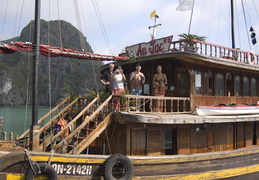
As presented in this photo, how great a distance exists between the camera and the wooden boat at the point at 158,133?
6.30 metres

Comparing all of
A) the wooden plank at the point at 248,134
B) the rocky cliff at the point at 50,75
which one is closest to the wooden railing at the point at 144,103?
the wooden plank at the point at 248,134

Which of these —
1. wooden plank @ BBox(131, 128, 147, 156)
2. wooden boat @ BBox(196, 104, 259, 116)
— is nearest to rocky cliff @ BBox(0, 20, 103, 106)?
wooden boat @ BBox(196, 104, 259, 116)

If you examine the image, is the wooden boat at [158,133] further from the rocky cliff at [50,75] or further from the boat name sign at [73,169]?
the rocky cliff at [50,75]

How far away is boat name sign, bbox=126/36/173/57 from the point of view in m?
9.38

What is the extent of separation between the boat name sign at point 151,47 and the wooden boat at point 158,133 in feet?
0.12

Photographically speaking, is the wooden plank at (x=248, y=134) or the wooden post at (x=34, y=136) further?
the wooden plank at (x=248, y=134)

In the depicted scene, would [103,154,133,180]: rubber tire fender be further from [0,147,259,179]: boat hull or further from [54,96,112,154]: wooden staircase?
[54,96,112,154]: wooden staircase

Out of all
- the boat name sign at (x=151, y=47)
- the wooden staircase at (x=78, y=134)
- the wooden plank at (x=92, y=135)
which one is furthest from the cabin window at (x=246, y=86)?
the wooden plank at (x=92, y=135)

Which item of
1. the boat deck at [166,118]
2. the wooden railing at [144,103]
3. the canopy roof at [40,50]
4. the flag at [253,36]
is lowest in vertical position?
the boat deck at [166,118]

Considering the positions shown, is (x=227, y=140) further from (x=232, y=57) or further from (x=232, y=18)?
(x=232, y=18)

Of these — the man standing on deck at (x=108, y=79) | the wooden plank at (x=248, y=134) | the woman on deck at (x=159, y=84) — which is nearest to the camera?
the woman on deck at (x=159, y=84)

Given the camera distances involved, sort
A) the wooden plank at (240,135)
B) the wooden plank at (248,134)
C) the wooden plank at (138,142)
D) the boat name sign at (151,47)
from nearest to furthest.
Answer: the wooden plank at (138,142)
the boat name sign at (151,47)
the wooden plank at (240,135)
the wooden plank at (248,134)

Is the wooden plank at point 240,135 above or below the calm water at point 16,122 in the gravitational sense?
above

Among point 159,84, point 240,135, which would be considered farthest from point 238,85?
point 159,84
